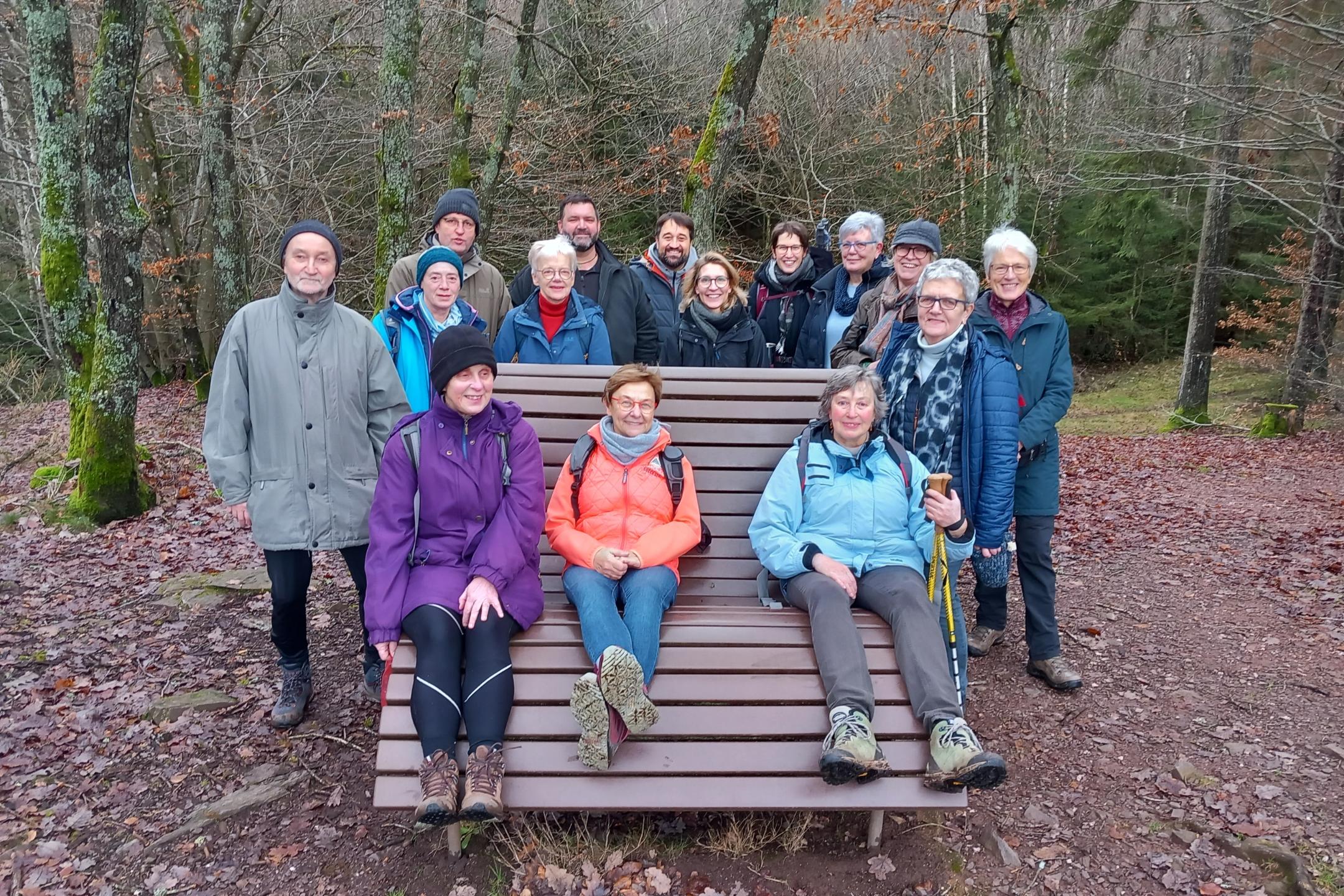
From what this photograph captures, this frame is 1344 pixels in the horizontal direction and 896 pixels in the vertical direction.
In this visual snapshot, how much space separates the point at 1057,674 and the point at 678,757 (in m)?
2.46

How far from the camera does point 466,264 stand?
5105 millimetres

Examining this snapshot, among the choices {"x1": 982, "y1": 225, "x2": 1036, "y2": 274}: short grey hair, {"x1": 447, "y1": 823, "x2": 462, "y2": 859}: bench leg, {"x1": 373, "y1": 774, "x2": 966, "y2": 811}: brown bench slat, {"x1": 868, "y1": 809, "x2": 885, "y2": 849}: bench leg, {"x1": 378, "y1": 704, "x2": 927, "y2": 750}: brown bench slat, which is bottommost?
{"x1": 447, "y1": 823, "x2": 462, "y2": 859}: bench leg

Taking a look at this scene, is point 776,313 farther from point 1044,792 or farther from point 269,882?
point 269,882

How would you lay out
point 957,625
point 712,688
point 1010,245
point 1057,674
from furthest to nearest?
1. point 1057,674
2. point 1010,245
3. point 957,625
4. point 712,688

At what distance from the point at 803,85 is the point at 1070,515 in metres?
10.9

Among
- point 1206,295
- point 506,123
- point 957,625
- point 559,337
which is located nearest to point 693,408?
point 559,337

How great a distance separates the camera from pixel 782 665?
11.2ft

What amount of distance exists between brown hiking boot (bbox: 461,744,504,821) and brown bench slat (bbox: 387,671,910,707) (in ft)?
0.81

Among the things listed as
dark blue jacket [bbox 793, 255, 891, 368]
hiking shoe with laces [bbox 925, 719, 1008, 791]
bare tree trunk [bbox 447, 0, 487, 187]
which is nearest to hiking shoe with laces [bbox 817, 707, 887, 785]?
hiking shoe with laces [bbox 925, 719, 1008, 791]

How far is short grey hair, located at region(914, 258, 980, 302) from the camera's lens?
12.4 ft

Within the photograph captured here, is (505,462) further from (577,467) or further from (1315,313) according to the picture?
(1315,313)

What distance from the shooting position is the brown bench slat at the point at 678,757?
314 centimetres

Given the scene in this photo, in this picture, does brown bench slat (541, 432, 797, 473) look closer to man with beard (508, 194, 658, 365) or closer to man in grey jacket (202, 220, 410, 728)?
man with beard (508, 194, 658, 365)

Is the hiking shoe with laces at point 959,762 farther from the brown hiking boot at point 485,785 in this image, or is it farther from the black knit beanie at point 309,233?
the black knit beanie at point 309,233
